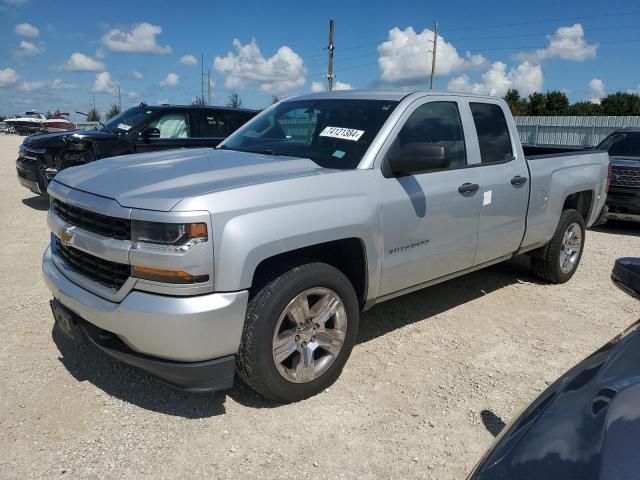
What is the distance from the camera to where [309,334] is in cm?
327

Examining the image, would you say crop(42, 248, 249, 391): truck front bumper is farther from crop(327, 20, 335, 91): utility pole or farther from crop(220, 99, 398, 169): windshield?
crop(327, 20, 335, 91): utility pole

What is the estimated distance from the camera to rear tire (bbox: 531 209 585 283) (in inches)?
219

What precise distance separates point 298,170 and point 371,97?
1092mm

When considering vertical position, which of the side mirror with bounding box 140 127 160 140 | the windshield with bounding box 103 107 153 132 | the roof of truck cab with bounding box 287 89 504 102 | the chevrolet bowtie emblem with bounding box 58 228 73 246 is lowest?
the chevrolet bowtie emblem with bounding box 58 228 73 246

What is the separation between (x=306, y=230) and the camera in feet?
9.94

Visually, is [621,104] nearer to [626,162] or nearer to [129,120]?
[626,162]

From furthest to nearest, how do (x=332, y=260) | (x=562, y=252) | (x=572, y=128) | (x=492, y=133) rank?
(x=572, y=128)
(x=562, y=252)
(x=492, y=133)
(x=332, y=260)

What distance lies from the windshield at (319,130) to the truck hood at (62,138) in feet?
15.5

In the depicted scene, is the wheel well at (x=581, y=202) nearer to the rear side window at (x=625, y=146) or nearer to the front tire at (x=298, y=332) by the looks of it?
the front tire at (x=298, y=332)

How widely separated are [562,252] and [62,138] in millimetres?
7459

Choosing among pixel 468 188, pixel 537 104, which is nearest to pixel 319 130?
pixel 468 188

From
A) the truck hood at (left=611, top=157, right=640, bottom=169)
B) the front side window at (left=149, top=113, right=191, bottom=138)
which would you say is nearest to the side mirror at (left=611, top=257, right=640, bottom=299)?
the truck hood at (left=611, top=157, right=640, bottom=169)

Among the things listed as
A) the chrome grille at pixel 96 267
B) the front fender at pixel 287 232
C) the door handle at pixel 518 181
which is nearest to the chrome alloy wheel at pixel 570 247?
the door handle at pixel 518 181

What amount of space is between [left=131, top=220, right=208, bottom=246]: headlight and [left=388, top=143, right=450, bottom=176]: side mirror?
1.42 meters
